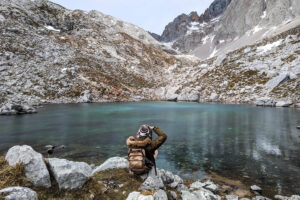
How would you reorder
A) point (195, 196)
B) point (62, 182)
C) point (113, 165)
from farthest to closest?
point (113, 165), point (195, 196), point (62, 182)

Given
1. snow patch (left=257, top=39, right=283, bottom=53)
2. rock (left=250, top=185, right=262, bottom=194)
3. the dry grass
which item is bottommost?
rock (left=250, top=185, right=262, bottom=194)

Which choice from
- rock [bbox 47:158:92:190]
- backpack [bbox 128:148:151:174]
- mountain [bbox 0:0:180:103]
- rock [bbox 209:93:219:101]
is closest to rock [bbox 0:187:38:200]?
rock [bbox 47:158:92:190]

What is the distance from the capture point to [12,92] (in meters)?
60.2

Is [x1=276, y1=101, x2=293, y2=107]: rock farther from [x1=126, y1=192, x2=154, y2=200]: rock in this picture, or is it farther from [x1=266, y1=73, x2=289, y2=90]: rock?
[x1=126, y1=192, x2=154, y2=200]: rock

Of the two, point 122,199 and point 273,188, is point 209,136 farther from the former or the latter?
point 122,199

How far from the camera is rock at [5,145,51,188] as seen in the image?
6359 millimetres

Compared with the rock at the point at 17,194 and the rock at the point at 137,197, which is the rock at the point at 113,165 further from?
the rock at the point at 17,194

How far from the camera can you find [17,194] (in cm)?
498

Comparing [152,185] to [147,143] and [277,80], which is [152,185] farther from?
[277,80]

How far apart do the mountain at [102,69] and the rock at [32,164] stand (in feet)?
189

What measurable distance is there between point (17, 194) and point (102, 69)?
313 ft

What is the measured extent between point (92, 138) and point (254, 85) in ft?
232

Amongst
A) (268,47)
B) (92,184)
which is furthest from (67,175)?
(268,47)

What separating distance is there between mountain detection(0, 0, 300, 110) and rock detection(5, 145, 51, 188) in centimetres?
5759
